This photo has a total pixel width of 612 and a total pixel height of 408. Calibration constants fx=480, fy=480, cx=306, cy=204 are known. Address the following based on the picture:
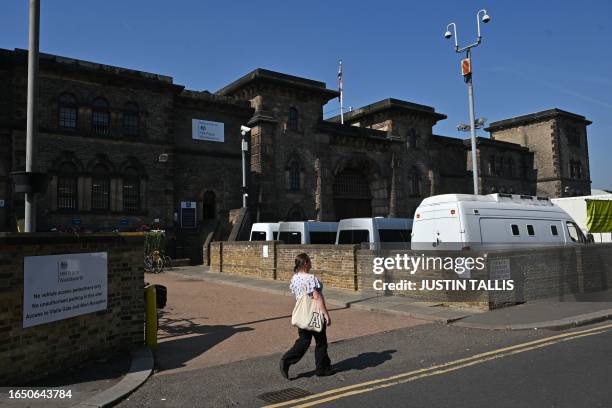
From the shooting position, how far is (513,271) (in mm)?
11742

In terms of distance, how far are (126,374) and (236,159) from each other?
86.3ft

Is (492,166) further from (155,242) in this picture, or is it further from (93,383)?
(93,383)

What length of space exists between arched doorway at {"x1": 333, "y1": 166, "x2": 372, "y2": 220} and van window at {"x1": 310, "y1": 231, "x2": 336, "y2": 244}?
16.1 metres

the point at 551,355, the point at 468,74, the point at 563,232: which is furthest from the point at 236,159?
the point at 551,355

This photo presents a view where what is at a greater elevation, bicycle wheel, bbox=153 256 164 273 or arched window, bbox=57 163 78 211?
arched window, bbox=57 163 78 211

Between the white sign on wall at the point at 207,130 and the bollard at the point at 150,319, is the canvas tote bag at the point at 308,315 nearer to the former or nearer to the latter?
the bollard at the point at 150,319

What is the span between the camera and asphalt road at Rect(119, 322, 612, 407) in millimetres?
5297

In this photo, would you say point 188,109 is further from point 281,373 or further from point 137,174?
point 281,373

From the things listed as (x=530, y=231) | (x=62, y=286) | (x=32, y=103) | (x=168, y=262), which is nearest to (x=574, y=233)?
(x=530, y=231)

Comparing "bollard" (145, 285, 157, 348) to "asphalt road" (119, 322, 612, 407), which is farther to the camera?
→ "bollard" (145, 285, 157, 348)

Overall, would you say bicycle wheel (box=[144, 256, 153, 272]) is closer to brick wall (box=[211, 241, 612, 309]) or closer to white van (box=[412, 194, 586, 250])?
brick wall (box=[211, 241, 612, 309])

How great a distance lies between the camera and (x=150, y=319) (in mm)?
8211

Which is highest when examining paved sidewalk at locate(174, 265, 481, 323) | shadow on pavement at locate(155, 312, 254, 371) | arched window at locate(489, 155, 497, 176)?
arched window at locate(489, 155, 497, 176)

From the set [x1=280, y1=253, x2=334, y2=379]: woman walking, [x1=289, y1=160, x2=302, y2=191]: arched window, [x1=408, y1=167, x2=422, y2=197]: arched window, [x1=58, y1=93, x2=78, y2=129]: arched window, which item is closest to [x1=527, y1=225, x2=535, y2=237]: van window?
A: [x1=280, y1=253, x2=334, y2=379]: woman walking
